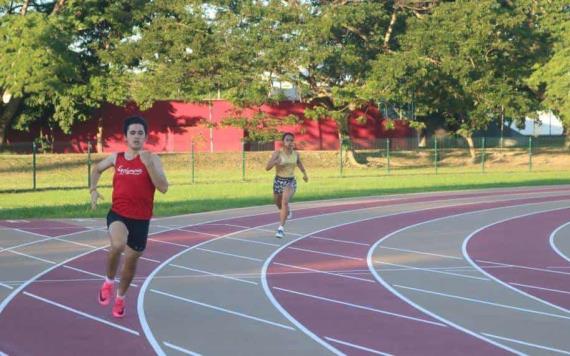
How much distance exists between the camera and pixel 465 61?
44.4 meters

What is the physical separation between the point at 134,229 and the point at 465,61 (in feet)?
125

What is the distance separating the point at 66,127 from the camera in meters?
49.3

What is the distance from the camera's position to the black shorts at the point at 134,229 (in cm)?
822

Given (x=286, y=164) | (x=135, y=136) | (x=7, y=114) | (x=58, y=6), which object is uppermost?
(x=58, y=6)

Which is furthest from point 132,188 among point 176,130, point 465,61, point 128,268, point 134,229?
point 176,130

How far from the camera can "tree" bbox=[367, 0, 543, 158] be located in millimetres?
43594

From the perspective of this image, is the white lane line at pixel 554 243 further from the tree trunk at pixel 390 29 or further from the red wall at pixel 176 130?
the red wall at pixel 176 130

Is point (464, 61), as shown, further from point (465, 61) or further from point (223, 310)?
point (223, 310)

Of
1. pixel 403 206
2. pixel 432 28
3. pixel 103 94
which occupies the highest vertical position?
pixel 432 28

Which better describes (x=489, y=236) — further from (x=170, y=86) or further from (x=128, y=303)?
(x=170, y=86)

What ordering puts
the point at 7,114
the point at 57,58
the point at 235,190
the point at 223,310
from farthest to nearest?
the point at 7,114, the point at 57,58, the point at 235,190, the point at 223,310

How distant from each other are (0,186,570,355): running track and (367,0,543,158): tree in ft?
84.6

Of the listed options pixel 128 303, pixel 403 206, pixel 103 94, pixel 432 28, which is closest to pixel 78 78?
pixel 103 94

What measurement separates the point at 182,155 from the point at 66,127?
25.9ft
